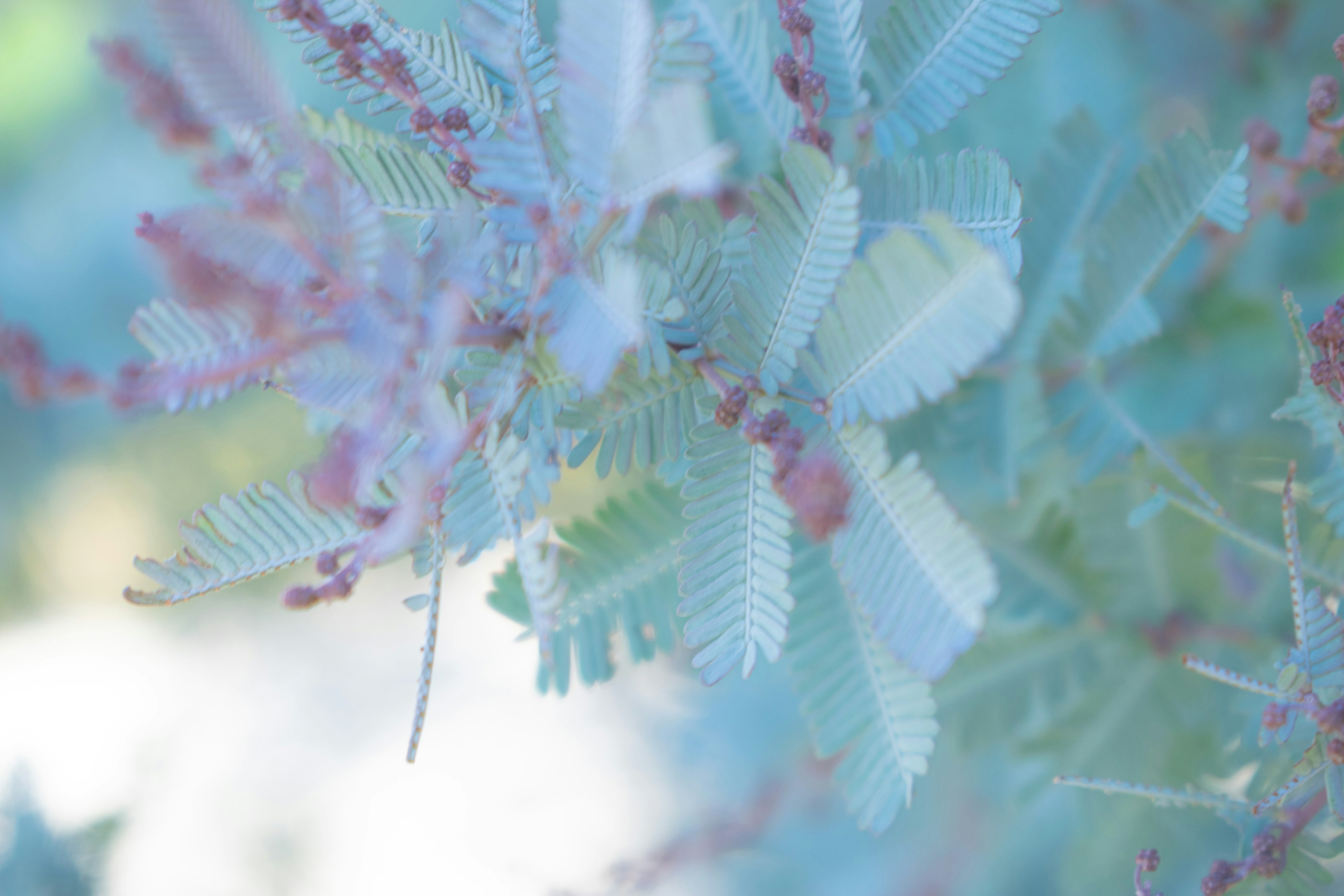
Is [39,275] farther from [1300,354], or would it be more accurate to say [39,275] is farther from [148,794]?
[1300,354]

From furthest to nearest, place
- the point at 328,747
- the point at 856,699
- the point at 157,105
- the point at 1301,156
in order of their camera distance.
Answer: the point at 328,747 → the point at 1301,156 → the point at 856,699 → the point at 157,105

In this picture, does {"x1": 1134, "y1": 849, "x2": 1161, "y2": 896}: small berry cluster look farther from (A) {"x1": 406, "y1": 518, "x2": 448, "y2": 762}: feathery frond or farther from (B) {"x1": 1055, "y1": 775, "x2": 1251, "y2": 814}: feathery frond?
(A) {"x1": 406, "y1": 518, "x2": 448, "y2": 762}: feathery frond

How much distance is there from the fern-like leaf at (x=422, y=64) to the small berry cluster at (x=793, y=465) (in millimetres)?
121

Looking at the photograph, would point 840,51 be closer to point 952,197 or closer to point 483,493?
point 952,197

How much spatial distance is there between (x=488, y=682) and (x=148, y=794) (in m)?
0.33

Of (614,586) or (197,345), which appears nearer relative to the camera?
(197,345)

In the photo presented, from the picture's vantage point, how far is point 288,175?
0.33m

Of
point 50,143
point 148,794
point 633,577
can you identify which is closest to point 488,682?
point 148,794

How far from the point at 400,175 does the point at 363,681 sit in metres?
0.84

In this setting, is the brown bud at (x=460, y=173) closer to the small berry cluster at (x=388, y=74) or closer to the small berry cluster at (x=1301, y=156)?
the small berry cluster at (x=388, y=74)

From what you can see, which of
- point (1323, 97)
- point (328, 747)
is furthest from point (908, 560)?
point (328, 747)

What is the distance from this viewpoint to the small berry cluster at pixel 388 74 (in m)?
0.26

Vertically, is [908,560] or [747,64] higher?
[747,64]

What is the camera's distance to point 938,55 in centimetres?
32
